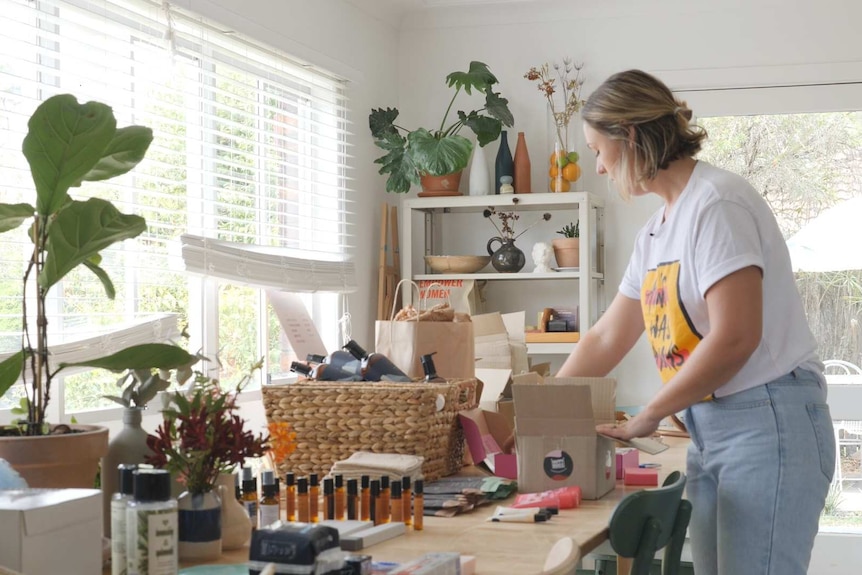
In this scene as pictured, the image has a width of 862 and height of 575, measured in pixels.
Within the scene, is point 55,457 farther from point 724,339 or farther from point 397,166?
point 397,166

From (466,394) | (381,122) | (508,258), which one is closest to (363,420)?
(466,394)

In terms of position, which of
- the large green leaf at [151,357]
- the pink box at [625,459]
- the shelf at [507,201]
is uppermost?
the shelf at [507,201]

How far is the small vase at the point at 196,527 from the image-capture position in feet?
4.43

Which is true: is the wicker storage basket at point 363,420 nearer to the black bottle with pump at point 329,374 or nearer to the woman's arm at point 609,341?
the black bottle with pump at point 329,374

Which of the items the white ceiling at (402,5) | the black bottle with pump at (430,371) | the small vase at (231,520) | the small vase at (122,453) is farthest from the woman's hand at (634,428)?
the white ceiling at (402,5)

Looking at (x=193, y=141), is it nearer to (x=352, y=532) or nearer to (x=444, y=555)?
(x=352, y=532)

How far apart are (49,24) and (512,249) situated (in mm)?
2225

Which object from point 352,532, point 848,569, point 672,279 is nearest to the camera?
point 352,532

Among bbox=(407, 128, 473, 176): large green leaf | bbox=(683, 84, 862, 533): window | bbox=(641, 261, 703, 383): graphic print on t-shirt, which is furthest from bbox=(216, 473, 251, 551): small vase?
bbox=(683, 84, 862, 533): window

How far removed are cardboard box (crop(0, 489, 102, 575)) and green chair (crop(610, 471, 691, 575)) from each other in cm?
77

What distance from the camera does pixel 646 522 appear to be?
1.59 meters

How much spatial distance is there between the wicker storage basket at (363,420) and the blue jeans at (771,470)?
1.80ft

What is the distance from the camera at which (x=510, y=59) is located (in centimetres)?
468

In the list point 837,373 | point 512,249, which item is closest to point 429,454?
point 512,249
